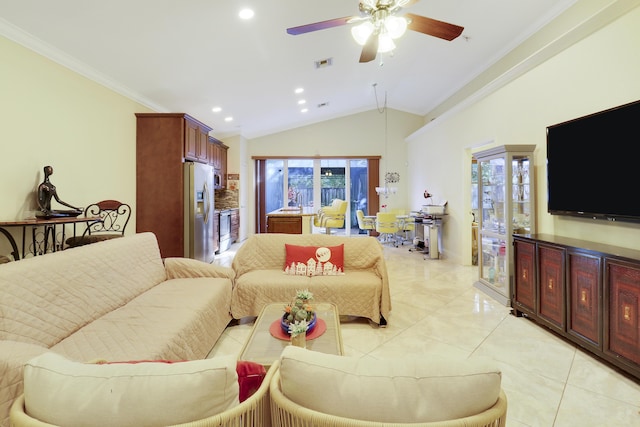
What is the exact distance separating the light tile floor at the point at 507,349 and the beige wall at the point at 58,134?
250cm

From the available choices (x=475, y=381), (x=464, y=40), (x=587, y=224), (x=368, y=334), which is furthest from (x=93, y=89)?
(x=587, y=224)

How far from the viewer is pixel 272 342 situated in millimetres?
1879

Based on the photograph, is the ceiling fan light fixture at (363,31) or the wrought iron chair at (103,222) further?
the wrought iron chair at (103,222)

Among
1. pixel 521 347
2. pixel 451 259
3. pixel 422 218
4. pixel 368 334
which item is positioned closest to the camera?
pixel 521 347

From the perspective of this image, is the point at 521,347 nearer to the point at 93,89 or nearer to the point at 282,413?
the point at 282,413

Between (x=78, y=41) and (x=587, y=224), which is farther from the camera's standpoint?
(x=78, y=41)

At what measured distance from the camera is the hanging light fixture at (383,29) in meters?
2.27

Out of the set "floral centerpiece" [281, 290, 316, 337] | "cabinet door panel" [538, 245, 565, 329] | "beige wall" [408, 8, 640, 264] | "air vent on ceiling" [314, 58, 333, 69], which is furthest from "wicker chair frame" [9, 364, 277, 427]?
"air vent on ceiling" [314, 58, 333, 69]

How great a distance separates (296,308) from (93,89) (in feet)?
12.5

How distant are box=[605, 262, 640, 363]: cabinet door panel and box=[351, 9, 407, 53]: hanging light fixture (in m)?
2.37

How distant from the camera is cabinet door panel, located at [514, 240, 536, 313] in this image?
292cm

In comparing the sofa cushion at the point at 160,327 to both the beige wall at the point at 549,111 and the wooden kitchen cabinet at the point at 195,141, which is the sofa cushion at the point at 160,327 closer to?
the wooden kitchen cabinet at the point at 195,141

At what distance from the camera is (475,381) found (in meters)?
0.70

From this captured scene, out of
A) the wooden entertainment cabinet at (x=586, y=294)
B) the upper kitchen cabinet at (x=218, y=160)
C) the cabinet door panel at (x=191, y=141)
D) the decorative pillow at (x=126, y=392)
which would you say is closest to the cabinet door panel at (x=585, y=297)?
the wooden entertainment cabinet at (x=586, y=294)
